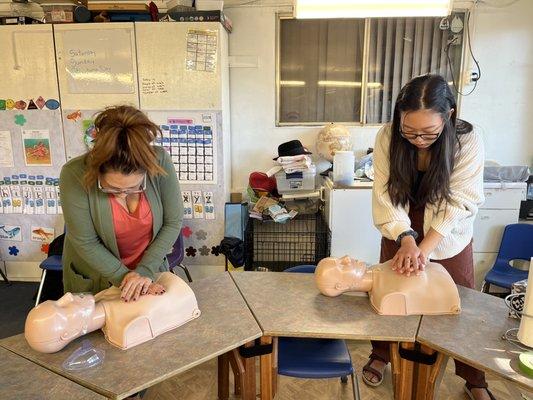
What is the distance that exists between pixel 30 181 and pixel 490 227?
11.5ft

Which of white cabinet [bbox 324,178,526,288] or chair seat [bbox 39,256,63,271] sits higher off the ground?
white cabinet [bbox 324,178,526,288]

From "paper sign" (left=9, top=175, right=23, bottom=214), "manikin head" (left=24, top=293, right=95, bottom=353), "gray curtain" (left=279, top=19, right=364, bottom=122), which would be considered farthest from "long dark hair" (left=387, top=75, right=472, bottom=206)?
"paper sign" (left=9, top=175, right=23, bottom=214)

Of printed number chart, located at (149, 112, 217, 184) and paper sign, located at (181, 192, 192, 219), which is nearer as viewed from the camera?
printed number chart, located at (149, 112, 217, 184)

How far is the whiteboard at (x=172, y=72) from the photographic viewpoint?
273cm

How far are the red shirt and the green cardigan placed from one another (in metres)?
0.02

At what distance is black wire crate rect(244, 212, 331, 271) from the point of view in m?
2.97

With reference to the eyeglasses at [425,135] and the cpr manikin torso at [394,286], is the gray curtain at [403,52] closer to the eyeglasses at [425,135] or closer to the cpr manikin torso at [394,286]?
the eyeglasses at [425,135]

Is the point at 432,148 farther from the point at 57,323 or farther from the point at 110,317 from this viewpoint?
the point at 57,323

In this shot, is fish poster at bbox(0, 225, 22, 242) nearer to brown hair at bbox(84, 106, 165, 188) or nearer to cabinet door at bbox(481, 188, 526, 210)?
brown hair at bbox(84, 106, 165, 188)

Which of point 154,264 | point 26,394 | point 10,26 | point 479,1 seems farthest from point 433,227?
point 10,26

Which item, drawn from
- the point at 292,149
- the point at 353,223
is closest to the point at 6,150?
the point at 292,149

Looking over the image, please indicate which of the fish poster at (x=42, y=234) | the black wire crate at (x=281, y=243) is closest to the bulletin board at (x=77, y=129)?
the fish poster at (x=42, y=234)

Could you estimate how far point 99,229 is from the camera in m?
1.41

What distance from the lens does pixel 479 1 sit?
2.97m
